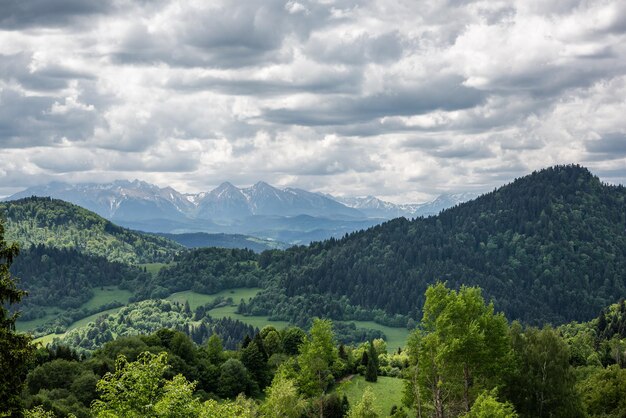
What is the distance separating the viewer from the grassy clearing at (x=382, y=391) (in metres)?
111

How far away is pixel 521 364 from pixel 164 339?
256 ft

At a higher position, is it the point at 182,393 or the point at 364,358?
the point at 182,393

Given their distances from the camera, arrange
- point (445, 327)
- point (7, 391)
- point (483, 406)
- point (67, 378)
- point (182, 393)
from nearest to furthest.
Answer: point (7, 391), point (182, 393), point (483, 406), point (445, 327), point (67, 378)

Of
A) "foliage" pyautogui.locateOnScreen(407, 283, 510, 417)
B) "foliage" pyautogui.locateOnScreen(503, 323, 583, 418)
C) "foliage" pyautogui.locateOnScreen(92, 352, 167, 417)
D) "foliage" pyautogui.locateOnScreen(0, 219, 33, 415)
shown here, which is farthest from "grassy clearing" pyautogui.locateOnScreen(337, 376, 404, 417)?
"foliage" pyautogui.locateOnScreen(0, 219, 33, 415)

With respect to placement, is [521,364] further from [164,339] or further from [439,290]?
[164,339]

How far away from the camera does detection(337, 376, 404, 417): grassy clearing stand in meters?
111


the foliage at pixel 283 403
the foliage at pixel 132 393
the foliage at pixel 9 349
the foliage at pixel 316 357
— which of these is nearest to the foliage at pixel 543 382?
the foliage at pixel 316 357

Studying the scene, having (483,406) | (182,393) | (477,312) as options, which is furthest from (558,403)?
(182,393)

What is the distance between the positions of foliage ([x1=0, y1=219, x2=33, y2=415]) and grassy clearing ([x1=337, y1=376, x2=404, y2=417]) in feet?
265

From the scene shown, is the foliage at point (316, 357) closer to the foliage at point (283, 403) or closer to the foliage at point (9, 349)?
the foliage at point (283, 403)

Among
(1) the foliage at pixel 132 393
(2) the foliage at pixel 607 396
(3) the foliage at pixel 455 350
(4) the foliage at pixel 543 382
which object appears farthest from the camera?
(2) the foliage at pixel 607 396

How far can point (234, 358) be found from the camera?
13275 centimetres

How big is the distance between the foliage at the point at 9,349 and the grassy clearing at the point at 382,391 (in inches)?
3178

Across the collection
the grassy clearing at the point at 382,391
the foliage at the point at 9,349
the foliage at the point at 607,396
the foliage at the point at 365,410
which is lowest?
the grassy clearing at the point at 382,391
